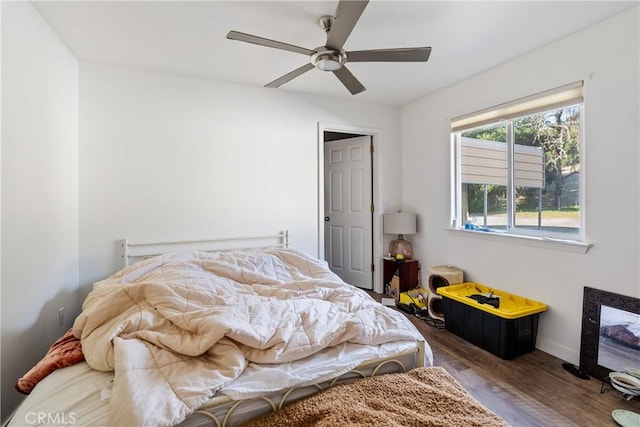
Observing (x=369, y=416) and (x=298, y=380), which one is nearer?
(x=369, y=416)

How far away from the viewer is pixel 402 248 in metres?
3.75

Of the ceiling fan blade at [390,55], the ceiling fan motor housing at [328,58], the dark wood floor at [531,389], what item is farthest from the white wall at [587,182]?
the ceiling fan motor housing at [328,58]

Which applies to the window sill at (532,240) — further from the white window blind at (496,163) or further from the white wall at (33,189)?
the white wall at (33,189)

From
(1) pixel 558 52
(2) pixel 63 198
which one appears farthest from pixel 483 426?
(2) pixel 63 198

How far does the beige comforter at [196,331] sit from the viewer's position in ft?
3.45

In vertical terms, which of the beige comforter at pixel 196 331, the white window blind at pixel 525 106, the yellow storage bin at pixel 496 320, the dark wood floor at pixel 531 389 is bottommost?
the dark wood floor at pixel 531 389

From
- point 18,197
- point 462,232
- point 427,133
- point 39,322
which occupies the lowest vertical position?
point 39,322

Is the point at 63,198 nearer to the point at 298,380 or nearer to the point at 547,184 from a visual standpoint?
the point at 298,380

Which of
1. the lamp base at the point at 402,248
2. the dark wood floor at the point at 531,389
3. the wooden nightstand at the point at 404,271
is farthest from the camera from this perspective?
the lamp base at the point at 402,248

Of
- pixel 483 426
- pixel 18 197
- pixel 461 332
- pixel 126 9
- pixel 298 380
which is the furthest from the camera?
pixel 461 332

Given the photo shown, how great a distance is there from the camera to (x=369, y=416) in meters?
1.00

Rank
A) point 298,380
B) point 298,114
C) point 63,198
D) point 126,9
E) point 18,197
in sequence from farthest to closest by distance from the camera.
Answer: point 298,114 → point 63,198 → point 126,9 → point 18,197 → point 298,380

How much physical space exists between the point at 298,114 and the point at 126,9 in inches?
71.7

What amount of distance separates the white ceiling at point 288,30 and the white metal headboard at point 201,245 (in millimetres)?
1642
